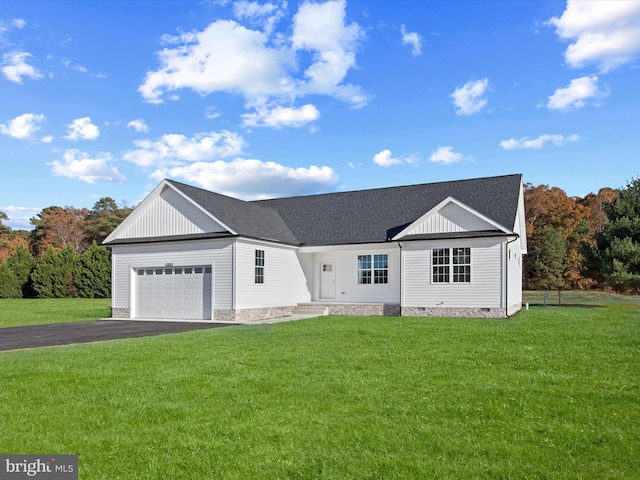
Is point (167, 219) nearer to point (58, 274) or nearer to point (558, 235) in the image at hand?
point (58, 274)

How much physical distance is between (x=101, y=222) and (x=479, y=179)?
49.7m

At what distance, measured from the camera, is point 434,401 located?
6.93m

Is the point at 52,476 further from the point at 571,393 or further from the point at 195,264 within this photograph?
the point at 195,264

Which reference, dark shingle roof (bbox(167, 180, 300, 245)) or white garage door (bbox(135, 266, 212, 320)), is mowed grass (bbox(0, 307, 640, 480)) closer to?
white garage door (bbox(135, 266, 212, 320))

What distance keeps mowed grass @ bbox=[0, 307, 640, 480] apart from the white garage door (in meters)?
9.82

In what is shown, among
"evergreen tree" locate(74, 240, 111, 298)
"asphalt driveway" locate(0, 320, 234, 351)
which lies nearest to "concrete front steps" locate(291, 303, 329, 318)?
A: "asphalt driveway" locate(0, 320, 234, 351)

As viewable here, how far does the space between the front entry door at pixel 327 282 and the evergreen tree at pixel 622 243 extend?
15.8m

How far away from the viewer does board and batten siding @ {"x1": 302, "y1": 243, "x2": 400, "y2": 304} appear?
23531 millimetres

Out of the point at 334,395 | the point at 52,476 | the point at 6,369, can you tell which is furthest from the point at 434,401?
the point at 6,369

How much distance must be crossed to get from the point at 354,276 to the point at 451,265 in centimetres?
521

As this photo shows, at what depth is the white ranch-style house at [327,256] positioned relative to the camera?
20656 mm

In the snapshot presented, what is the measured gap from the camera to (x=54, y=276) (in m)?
43.7

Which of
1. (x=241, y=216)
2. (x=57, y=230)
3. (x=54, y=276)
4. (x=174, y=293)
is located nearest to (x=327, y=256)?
(x=241, y=216)

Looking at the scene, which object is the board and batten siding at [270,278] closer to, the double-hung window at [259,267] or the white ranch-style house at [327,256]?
the white ranch-style house at [327,256]
